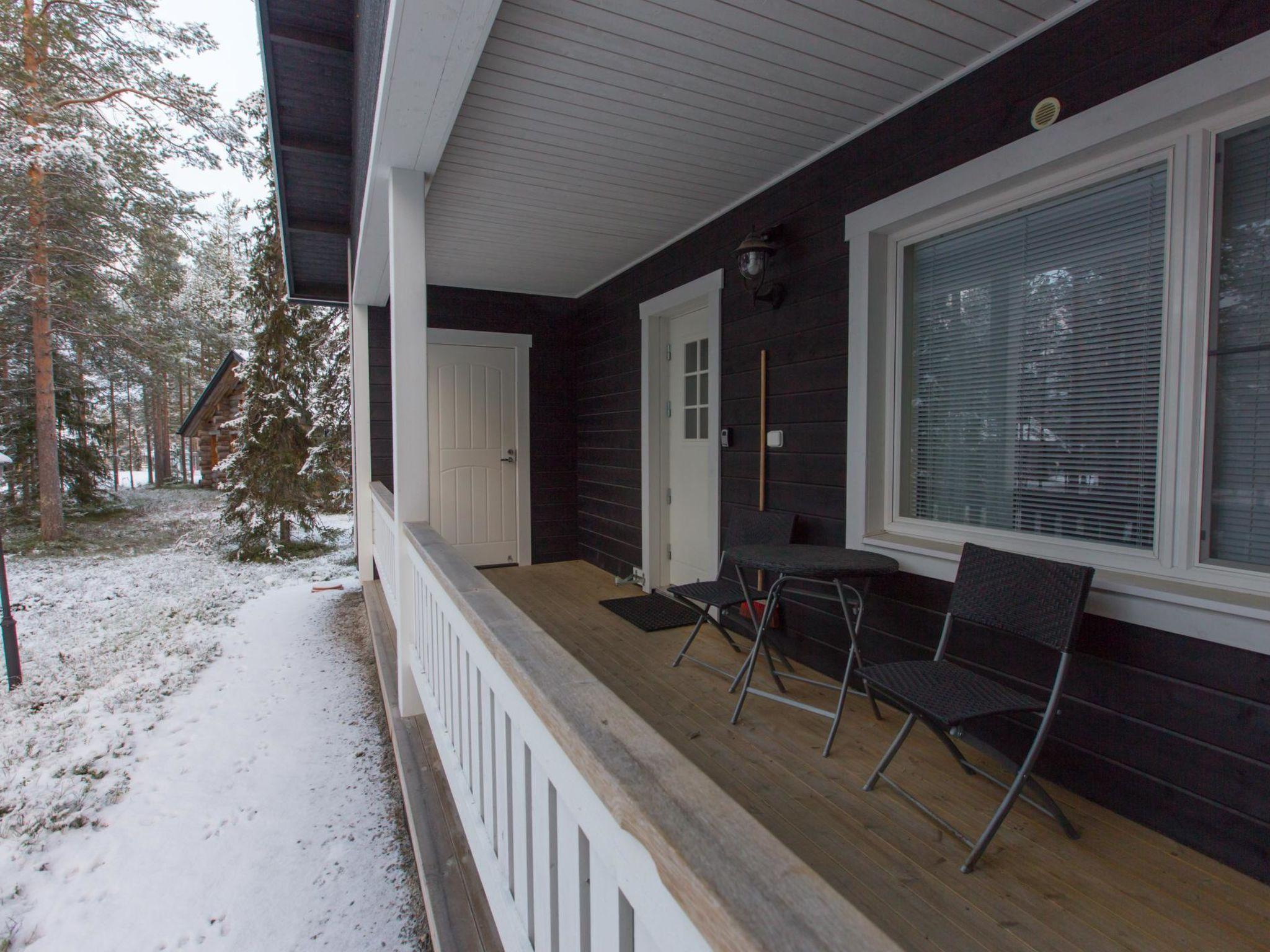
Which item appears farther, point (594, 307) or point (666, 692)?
point (594, 307)

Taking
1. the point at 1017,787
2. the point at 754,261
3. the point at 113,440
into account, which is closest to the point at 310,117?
the point at 754,261

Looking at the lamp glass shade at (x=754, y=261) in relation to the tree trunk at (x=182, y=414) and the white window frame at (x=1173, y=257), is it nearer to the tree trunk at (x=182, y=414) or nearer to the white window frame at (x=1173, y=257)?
the white window frame at (x=1173, y=257)

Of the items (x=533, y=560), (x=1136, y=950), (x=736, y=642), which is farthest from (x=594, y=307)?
(x=1136, y=950)

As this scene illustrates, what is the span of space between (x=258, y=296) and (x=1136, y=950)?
8760 mm

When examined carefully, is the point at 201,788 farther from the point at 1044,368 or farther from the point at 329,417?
the point at 329,417

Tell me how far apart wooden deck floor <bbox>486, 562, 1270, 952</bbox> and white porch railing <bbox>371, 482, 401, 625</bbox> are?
1724mm

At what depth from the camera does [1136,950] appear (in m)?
1.42

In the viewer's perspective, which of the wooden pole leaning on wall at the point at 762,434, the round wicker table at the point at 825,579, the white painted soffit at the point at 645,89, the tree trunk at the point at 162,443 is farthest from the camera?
the tree trunk at the point at 162,443

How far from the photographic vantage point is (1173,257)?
5.96 feet

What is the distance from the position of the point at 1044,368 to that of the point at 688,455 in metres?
2.49

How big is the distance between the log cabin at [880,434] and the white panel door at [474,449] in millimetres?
1939

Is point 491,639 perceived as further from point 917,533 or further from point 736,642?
point 736,642

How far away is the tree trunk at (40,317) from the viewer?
757cm

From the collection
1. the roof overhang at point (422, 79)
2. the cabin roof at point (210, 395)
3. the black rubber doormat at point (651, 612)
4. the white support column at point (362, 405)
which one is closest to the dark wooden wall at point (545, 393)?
the white support column at point (362, 405)
